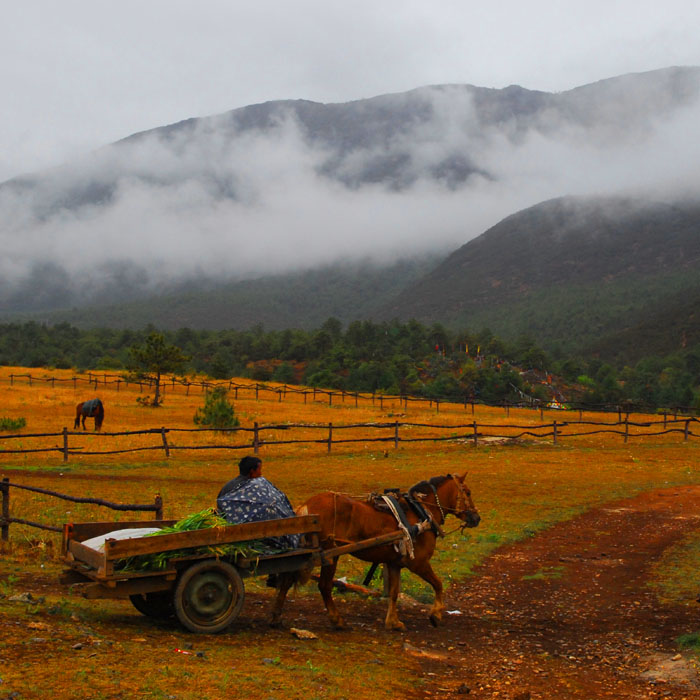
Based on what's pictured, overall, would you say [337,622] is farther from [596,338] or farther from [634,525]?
[596,338]

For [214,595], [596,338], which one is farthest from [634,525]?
A: [596,338]

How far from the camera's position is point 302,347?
98.8m

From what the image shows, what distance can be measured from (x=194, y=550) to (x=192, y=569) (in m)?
0.19

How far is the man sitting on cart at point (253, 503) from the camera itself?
7523mm

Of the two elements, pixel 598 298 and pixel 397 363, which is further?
pixel 598 298

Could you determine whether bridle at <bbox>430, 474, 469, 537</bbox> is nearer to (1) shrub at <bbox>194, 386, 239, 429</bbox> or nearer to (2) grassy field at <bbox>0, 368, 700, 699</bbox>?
(2) grassy field at <bbox>0, 368, 700, 699</bbox>

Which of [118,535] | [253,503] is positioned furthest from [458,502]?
[118,535]

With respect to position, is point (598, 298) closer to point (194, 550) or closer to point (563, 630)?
point (563, 630)

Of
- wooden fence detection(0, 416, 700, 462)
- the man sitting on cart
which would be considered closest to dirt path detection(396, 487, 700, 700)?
the man sitting on cart

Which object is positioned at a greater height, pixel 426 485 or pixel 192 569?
pixel 426 485

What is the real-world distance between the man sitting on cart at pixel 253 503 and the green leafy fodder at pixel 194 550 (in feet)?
0.57

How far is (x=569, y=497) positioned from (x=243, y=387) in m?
43.7

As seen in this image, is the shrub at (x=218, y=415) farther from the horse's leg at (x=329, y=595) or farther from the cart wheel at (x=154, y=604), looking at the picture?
the horse's leg at (x=329, y=595)

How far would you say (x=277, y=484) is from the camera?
1964cm
